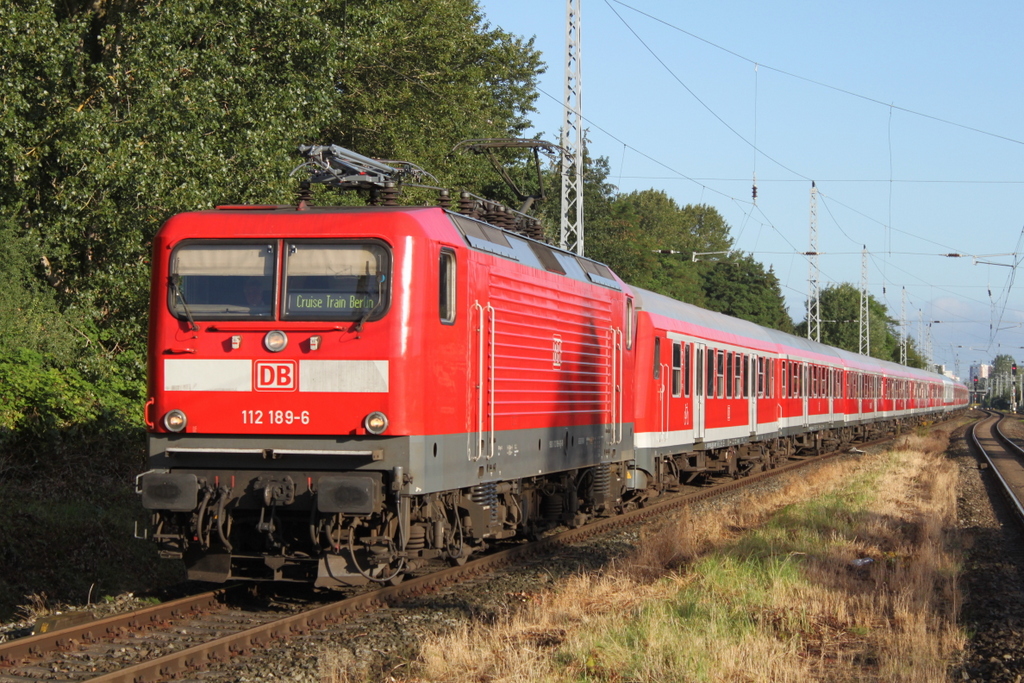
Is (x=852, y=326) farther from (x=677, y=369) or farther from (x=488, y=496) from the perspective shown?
(x=488, y=496)

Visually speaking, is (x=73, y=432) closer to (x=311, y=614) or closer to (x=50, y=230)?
(x=50, y=230)

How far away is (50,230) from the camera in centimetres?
1647

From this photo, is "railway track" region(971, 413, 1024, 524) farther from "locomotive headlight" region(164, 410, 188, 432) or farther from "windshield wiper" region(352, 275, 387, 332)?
"locomotive headlight" region(164, 410, 188, 432)

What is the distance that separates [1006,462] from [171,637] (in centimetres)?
3157

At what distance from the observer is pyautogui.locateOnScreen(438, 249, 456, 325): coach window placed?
9.80 m

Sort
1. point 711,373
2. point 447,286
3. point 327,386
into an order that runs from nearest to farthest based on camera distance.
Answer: point 327,386
point 447,286
point 711,373

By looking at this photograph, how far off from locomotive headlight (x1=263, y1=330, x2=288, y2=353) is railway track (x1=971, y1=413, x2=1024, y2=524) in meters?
14.1

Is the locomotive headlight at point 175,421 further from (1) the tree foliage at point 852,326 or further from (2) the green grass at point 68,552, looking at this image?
(1) the tree foliage at point 852,326

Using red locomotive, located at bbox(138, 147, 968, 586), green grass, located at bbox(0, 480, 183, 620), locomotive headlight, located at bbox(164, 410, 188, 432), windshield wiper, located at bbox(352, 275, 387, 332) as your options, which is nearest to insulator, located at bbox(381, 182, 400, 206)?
red locomotive, located at bbox(138, 147, 968, 586)

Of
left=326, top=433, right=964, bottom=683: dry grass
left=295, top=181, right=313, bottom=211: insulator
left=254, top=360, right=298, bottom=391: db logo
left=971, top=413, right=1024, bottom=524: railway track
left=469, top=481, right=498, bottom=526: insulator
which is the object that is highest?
left=295, top=181, right=313, bottom=211: insulator

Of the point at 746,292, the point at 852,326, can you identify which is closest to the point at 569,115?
the point at 746,292

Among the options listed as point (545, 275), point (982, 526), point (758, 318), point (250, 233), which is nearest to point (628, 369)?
point (545, 275)

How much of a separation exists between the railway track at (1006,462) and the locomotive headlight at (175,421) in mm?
14547

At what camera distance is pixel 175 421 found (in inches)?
368
